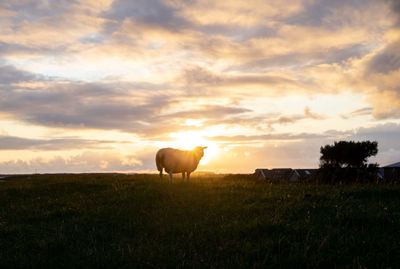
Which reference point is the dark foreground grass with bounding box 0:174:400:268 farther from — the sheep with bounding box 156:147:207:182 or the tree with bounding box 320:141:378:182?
the tree with bounding box 320:141:378:182

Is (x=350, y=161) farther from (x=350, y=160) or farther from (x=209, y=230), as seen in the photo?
(x=209, y=230)

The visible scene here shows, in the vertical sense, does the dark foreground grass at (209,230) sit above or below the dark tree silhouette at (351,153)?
below

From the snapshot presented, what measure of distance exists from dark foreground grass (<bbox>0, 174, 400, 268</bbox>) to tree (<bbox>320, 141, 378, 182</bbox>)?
1291 inches

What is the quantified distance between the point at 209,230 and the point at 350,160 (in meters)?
43.4

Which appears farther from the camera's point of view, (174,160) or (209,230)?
(174,160)

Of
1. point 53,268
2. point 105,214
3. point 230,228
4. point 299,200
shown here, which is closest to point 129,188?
point 105,214

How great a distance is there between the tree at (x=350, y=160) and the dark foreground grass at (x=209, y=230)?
32.8 meters

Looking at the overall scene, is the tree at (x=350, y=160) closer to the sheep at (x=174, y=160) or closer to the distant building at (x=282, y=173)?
the distant building at (x=282, y=173)

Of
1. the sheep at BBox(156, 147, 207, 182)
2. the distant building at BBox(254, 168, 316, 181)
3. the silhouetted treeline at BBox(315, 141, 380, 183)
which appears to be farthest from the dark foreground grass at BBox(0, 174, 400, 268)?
the distant building at BBox(254, 168, 316, 181)

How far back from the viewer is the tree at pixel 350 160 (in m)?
52.4

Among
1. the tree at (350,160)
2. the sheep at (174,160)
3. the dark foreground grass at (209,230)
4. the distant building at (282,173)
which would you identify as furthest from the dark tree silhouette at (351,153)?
the dark foreground grass at (209,230)

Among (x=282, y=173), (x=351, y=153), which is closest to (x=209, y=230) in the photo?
(x=351, y=153)

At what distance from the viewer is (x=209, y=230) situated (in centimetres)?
1321

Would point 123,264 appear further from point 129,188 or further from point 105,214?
point 129,188
